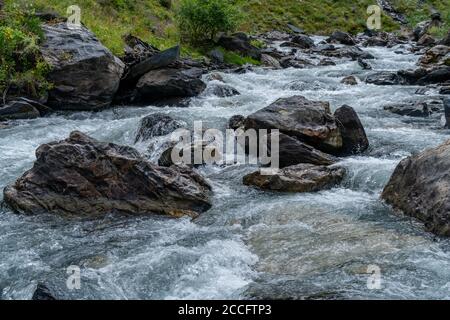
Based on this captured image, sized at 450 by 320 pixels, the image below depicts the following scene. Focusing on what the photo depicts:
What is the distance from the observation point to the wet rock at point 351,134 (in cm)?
1412

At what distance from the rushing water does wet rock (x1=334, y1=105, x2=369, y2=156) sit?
40cm

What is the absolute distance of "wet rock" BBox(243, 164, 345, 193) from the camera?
11.5 m

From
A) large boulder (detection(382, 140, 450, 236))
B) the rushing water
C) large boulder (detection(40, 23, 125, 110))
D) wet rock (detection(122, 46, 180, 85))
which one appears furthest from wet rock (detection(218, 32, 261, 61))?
large boulder (detection(382, 140, 450, 236))

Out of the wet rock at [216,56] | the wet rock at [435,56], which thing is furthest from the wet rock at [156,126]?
the wet rock at [435,56]

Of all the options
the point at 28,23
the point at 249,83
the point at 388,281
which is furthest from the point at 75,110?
the point at 388,281

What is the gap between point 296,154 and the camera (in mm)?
12977

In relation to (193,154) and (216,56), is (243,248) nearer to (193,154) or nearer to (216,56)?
(193,154)

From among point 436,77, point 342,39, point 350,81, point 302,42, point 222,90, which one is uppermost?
point 342,39

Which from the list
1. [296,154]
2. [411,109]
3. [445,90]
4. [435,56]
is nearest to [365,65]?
[435,56]

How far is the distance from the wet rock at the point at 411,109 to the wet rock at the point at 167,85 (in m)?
7.41

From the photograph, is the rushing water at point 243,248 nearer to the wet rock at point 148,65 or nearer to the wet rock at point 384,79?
the wet rock at point 148,65

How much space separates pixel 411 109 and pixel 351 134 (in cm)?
468

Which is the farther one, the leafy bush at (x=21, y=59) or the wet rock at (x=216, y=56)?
the wet rock at (x=216, y=56)

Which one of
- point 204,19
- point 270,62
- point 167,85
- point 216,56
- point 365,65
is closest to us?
point 167,85
